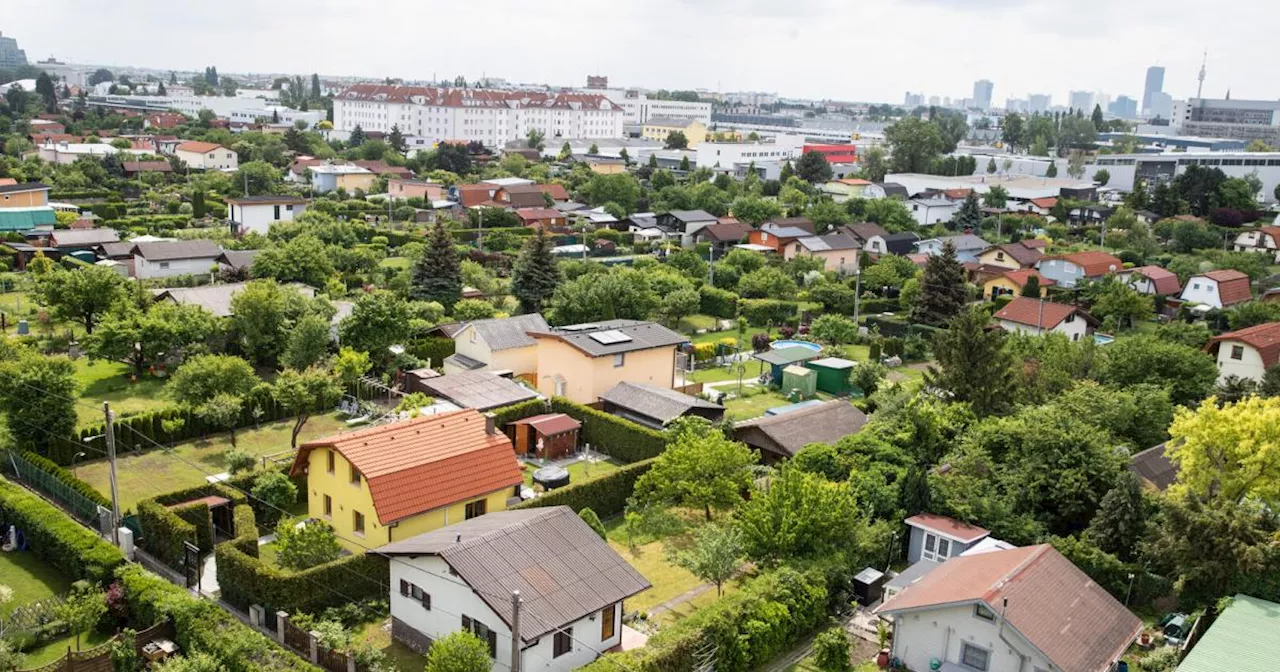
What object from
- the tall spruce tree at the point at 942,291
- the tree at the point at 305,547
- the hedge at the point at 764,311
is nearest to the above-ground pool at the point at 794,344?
the hedge at the point at 764,311

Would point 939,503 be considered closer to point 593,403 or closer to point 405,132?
point 593,403

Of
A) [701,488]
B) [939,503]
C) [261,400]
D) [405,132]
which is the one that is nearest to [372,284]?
[261,400]

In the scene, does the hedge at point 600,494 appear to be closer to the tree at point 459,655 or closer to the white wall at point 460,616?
the white wall at point 460,616

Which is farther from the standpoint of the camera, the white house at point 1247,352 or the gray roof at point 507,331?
the white house at point 1247,352

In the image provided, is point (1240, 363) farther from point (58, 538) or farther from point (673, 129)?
point (673, 129)

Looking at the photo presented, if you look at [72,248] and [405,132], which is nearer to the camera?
[72,248]

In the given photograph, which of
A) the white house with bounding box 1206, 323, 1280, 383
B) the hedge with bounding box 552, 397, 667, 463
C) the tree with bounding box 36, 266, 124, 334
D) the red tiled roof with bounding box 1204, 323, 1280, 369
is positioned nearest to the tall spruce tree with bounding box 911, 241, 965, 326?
the red tiled roof with bounding box 1204, 323, 1280, 369
